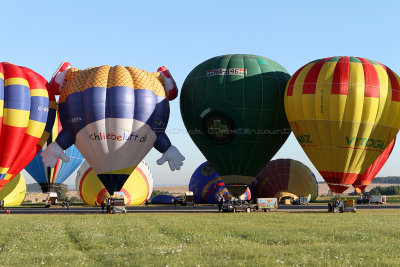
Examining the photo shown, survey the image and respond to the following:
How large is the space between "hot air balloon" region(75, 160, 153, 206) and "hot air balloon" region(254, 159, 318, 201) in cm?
1229

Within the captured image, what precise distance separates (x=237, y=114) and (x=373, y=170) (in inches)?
694

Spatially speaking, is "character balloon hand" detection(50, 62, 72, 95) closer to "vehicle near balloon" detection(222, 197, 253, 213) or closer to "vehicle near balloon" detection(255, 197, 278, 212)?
"vehicle near balloon" detection(222, 197, 253, 213)

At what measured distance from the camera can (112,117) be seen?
126 ft

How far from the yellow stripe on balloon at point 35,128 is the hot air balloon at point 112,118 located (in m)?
1.45

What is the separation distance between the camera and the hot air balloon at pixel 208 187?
54188 millimetres

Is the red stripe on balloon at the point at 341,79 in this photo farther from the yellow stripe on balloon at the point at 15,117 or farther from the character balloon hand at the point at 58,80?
the yellow stripe on balloon at the point at 15,117

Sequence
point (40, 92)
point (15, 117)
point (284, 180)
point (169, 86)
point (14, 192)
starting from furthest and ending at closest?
1. point (14, 192)
2. point (284, 180)
3. point (169, 86)
4. point (40, 92)
5. point (15, 117)

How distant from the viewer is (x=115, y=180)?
129 feet

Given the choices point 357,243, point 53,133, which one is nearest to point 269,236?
point 357,243

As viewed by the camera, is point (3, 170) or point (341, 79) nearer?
point (341, 79)

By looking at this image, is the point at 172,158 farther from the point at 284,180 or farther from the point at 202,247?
the point at 202,247

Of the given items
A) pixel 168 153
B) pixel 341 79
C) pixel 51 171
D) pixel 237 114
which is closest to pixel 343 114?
pixel 341 79

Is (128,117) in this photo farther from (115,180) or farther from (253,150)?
(253,150)

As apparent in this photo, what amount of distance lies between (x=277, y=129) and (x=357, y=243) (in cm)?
2514
